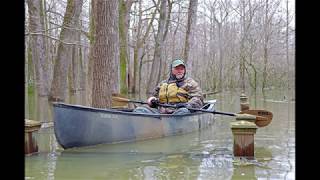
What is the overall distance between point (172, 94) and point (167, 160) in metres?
3.11

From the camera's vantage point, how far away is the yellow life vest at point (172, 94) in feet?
31.5

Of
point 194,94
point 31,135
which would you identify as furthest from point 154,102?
point 31,135

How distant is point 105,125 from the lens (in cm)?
743

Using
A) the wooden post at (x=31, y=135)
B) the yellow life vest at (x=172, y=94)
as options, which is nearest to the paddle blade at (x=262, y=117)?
the yellow life vest at (x=172, y=94)

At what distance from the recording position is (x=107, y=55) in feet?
30.2

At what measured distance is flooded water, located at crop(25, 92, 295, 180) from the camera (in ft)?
18.3

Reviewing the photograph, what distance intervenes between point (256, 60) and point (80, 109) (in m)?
30.5

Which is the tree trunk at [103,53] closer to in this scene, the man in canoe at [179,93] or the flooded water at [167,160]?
the man in canoe at [179,93]

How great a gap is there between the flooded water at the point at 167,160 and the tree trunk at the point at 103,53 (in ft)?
4.25

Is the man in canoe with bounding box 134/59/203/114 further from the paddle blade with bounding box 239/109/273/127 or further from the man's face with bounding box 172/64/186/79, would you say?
the paddle blade with bounding box 239/109/273/127

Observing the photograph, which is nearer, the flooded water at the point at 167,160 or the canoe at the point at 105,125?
the flooded water at the point at 167,160
